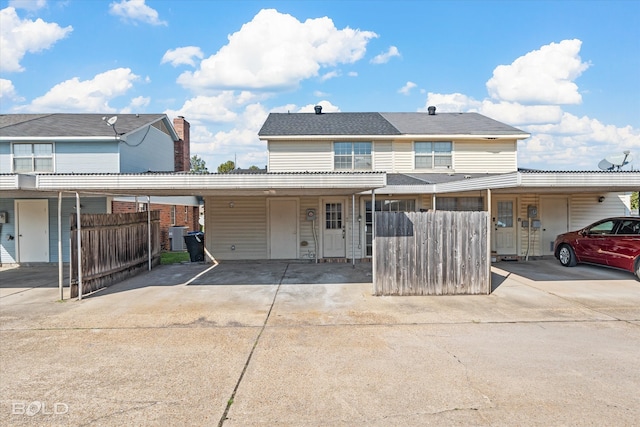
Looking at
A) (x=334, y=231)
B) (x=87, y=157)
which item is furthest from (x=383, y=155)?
(x=87, y=157)

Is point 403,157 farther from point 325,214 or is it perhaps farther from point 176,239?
point 176,239

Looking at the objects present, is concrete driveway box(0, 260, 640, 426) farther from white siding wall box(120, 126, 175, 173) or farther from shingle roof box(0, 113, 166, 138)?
shingle roof box(0, 113, 166, 138)

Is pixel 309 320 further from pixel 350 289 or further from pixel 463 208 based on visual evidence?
pixel 463 208

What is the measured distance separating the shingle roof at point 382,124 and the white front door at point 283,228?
2560 mm

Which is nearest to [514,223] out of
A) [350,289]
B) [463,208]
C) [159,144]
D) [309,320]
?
[463,208]

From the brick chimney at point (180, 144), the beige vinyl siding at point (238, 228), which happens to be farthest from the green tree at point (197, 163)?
the beige vinyl siding at point (238, 228)

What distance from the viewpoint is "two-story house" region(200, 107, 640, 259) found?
41.9 feet

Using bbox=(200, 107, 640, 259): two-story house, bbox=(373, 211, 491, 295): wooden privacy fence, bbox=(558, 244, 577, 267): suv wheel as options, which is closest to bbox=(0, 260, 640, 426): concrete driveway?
bbox=(373, 211, 491, 295): wooden privacy fence

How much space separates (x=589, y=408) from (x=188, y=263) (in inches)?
447

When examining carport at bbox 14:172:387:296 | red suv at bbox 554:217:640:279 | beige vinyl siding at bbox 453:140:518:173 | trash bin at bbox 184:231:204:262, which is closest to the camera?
carport at bbox 14:172:387:296

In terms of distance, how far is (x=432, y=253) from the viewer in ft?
26.6

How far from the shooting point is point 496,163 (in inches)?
551

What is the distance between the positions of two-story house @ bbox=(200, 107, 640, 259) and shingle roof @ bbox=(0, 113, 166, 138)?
4965 millimetres

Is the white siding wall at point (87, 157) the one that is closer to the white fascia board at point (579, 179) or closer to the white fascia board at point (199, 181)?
the white fascia board at point (199, 181)
